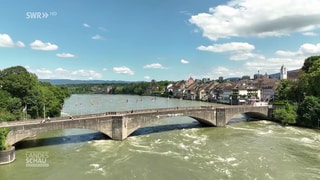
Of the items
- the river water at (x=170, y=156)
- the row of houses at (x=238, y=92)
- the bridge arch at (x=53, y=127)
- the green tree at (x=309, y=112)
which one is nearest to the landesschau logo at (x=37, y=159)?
the river water at (x=170, y=156)

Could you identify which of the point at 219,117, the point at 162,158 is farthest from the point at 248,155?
the point at 219,117

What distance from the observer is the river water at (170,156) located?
76.9ft

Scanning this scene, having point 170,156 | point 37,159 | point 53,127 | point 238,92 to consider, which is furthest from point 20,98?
point 238,92

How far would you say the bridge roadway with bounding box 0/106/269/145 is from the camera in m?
28.2

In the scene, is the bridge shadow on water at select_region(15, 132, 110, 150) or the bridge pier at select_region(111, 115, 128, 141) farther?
the bridge pier at select_region(111, 115, 128, 141)

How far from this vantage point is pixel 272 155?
29.3 meters

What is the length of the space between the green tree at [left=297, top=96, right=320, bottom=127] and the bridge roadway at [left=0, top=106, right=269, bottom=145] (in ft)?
36.9

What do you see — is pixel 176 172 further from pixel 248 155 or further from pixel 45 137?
pixel 45 137

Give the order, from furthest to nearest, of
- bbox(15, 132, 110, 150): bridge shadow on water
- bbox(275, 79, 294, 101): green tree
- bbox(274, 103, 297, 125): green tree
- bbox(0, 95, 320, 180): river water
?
bbox(275, 79, 294, 101): green tree
bbox(274, 103, 297, 125): green tree
bbox(15, 132, 110, 150): bridge shadow on water
bbox(0, 95, 320, 180): river water

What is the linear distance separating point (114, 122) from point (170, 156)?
8646 mm

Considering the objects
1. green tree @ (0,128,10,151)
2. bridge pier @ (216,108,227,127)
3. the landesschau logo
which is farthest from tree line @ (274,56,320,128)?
green tree @ (0,128,10,151)

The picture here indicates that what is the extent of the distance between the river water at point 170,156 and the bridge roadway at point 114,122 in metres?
1.48

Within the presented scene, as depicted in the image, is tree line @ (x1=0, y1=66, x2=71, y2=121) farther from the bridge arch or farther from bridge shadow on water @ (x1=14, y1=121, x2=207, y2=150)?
the bridge arch

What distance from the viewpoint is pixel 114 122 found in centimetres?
3359
